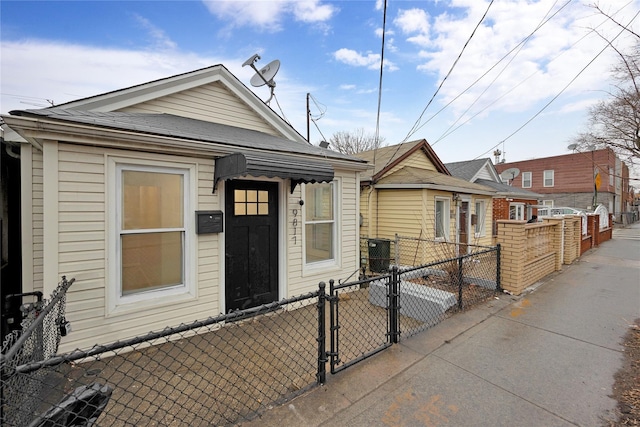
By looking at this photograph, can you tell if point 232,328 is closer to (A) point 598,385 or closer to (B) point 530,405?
(B) point 530,405

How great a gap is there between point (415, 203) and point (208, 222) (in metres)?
6.23

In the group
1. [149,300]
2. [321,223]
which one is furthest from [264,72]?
[149,300]

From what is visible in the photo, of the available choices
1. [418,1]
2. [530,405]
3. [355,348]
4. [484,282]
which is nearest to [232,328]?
[355,348]

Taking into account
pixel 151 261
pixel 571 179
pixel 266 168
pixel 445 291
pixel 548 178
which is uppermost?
pixel 548 178

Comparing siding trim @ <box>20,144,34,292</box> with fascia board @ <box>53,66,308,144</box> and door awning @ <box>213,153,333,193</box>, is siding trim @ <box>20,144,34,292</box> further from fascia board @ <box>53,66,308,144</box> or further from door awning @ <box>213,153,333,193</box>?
door awning @ <box>213,153,333,193</box>

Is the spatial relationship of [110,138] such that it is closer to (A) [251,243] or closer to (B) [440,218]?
(A) [251,243]

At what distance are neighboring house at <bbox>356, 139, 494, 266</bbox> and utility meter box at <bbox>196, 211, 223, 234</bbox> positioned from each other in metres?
5.18

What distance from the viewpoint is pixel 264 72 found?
6871mm

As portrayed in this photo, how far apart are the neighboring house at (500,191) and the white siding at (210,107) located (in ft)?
38.3

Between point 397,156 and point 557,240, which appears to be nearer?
point 557,240

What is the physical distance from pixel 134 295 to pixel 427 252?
284 inches

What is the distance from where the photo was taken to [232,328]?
13.6 ft

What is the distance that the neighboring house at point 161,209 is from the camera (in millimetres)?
3180

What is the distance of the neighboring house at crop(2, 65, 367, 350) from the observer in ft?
10.4
